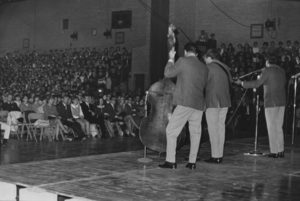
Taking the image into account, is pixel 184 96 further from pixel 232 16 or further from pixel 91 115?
pixel 232 16

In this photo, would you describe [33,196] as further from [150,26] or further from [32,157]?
[150,26]

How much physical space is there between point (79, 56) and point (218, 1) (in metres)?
5.48

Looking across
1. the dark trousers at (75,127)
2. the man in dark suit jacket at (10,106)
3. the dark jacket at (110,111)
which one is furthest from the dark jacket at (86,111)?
the man in dark suit jacket at (10,106)

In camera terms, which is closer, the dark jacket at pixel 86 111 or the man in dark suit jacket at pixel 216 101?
the man in dark suit jacket at pixel 216 101

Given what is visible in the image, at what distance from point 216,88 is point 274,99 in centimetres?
112

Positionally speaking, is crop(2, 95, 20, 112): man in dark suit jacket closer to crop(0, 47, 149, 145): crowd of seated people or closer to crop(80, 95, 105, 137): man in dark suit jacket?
crop(0, 47, 149, 145): crowd of seated people

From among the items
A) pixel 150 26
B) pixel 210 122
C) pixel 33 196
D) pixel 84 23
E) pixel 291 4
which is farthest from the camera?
pixel 84 23

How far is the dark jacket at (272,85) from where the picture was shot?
6.39 metres

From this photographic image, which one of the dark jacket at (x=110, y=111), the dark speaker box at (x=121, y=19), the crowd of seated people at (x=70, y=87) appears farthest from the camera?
the dark speaker box at (x=121, y=19)

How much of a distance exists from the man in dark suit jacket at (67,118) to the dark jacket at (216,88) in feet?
14.0

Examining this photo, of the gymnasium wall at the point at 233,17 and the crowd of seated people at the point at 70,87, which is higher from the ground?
the gymnasium wall at the point at 233,17

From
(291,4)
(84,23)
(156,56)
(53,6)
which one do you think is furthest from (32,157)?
(53,6)

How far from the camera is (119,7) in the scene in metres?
17.4

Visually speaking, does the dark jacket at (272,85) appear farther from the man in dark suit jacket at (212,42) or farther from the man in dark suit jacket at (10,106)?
the man in dark suit jacket at (212,42)
